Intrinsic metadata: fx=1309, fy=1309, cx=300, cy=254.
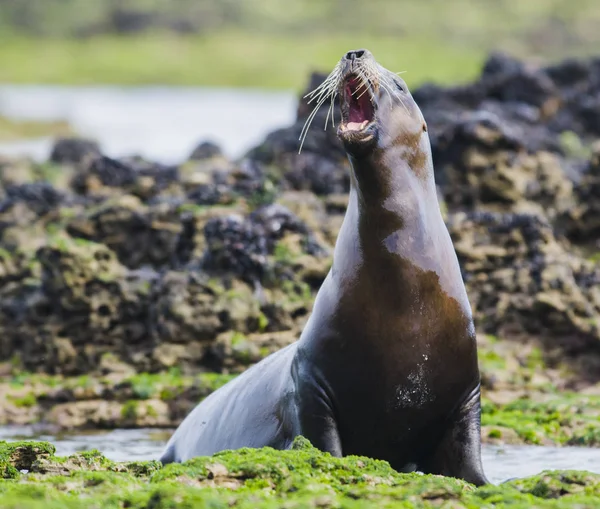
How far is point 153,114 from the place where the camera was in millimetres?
85062

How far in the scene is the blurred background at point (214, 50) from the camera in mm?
79038

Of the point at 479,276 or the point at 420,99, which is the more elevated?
the point at 420,99

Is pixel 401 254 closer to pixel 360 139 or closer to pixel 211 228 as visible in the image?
pixel 360 139

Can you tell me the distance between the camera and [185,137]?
7112 centimetres

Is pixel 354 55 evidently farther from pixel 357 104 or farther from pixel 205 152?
pixel 205 152

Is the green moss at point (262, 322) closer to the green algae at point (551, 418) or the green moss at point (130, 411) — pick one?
the green moss at point (130, 411)

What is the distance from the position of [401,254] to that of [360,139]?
0.70 meters

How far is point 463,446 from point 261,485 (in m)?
1.80

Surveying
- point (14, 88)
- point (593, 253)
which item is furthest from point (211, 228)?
point (14, 88)

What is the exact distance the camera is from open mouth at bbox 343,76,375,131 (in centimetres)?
743

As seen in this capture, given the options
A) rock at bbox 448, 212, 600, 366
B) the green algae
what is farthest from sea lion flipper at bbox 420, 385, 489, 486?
rock at bbox 448, 212, 600, 366

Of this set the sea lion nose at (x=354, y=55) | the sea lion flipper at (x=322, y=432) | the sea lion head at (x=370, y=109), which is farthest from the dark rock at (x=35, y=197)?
the sea lion flipper at (x=322, y=432)

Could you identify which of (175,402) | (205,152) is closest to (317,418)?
(175,402)

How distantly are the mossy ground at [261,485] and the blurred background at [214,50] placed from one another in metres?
59.7
